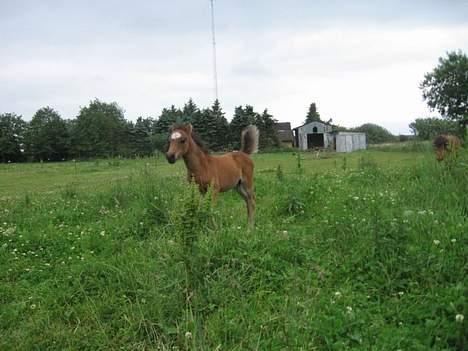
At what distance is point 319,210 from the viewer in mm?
5961

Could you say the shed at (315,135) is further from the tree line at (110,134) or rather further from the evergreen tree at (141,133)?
the evergreen tree at (141,133)

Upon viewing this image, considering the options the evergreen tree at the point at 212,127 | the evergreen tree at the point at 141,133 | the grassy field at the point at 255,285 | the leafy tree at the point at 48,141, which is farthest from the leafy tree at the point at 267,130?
the grassy field at the point at 255,285

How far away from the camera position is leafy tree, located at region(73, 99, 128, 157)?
57.8 m

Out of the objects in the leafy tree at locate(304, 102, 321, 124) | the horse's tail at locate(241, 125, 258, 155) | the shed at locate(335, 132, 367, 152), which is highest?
the leafy tree at locate(304, 102, 321, 124)

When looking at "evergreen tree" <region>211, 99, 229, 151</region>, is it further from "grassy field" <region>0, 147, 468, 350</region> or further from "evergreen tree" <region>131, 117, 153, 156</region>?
"grassy field" <region>0, 147, 468, 350</region>

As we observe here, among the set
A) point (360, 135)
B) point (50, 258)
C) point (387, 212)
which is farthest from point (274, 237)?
point (360, 135)

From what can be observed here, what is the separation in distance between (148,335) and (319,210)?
3763 millimetres

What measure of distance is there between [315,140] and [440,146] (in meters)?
54.7

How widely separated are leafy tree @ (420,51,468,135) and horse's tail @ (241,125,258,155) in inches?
1873

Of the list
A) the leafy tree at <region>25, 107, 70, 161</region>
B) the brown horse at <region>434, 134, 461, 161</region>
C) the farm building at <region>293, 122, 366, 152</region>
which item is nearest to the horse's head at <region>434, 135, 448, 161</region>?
the brown horse at <region>434, 134, 461, 161</region>

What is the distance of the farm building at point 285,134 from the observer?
63.1 m

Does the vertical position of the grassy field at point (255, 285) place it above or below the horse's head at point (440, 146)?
below

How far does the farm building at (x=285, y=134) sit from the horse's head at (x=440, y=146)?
53.2 metres

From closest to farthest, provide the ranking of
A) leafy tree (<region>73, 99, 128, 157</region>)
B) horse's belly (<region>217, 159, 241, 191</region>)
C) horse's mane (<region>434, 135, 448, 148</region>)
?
horse's mane (<region>434, 135, 448, 148</region>) < horse's belly (<region>217, 159, 241, 191</region>) < leafy tree (<region>73, 99, 128, 157</region>)
